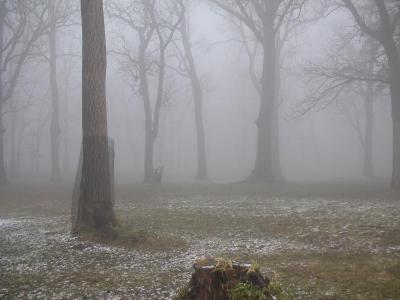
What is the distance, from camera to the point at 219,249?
901 centimetres

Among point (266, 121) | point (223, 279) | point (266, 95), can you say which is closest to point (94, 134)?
point (223, 279)

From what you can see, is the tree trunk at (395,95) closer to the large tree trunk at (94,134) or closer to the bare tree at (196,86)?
the large tree trunk at (94,134)

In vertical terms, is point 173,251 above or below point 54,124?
below

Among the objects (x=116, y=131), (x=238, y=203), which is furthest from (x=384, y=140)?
(x=238, y=203)

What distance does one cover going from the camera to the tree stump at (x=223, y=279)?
4.95 metres

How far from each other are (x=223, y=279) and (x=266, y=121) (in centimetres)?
1929

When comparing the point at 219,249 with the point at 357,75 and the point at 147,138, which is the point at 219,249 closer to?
the point at 357,75

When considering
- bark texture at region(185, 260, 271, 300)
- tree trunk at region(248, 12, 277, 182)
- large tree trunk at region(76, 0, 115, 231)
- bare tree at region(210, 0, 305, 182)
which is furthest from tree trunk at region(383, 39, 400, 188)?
bark texture at region(185, 260, 271, 300)

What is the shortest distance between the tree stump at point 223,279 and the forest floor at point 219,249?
1.08 meters

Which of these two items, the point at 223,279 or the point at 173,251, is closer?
the point at 223,279

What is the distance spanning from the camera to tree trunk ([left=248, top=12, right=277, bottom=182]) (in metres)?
23.1

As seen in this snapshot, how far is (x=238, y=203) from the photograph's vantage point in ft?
51.5

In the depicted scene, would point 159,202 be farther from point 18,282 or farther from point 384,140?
point 384,140

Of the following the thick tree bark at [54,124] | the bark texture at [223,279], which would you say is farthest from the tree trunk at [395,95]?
the thick tree bark at [54,124]
